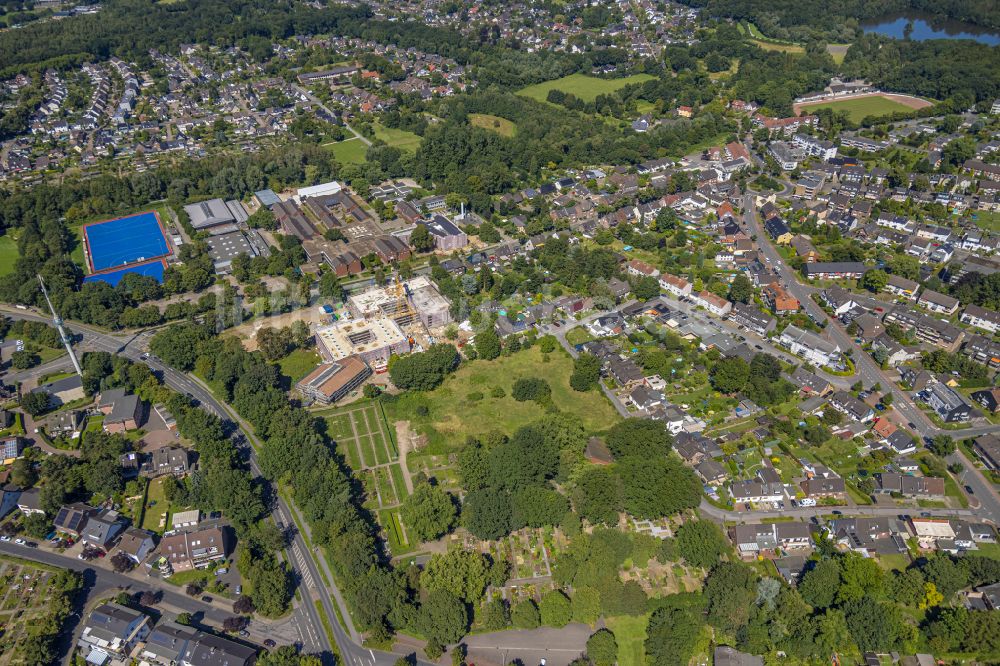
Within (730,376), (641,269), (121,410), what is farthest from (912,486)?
(121,410)

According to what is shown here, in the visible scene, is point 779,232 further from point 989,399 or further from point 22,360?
point 22,360

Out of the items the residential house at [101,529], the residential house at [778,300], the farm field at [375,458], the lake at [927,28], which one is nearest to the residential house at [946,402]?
the residential house at [778,300]

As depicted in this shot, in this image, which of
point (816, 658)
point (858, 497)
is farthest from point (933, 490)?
point (816, 658)

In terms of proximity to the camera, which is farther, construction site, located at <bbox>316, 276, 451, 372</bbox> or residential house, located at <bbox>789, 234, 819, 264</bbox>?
residential house, located at <bbox>789, 234, 819, 264</bbox>

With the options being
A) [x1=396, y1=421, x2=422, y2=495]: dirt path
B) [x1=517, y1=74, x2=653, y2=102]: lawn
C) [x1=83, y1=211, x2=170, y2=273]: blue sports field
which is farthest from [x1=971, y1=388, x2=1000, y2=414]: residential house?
[x1=517, y1=74, x2=653, y2=102]: lawn

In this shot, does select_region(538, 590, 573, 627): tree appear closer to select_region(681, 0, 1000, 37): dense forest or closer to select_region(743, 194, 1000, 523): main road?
select_region(743, 194, 1000, 523): main road

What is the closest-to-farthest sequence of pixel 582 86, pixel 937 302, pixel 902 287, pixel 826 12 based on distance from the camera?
pixel 937 302
pixel 902 287
pixel 582 86
pixel 826 12
